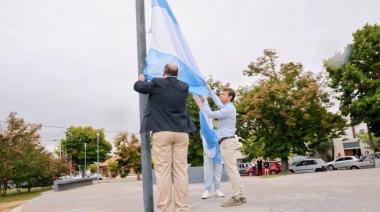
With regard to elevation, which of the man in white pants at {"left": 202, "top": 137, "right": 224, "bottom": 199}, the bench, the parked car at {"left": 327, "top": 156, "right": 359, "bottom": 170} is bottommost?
the parked car at {"left": 327, "top": 156, "right": 359, "bottom": 170}

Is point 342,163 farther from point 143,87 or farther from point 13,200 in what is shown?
point 143,87

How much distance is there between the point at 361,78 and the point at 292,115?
21.8ft

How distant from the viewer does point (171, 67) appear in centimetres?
447

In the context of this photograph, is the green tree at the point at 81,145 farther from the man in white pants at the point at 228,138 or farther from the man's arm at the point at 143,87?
the man's arm at the point at 143,87

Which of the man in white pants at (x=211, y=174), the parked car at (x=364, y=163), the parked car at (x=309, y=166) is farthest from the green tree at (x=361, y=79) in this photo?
the man in white pants at (x=211, y=174)

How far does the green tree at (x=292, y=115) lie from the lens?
28.7 metres

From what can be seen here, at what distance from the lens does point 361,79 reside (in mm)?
27656

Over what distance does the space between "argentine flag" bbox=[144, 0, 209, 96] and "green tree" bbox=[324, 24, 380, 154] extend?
1001 inches

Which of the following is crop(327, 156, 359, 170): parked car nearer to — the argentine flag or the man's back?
the argentine flag

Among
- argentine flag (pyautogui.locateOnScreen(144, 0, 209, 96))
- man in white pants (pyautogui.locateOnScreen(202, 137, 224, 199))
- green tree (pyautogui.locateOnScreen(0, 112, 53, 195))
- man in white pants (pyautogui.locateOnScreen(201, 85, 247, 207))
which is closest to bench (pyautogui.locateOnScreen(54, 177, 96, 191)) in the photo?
green tree (pyautogui.locateOnScreen(0, 112, 53, 195))

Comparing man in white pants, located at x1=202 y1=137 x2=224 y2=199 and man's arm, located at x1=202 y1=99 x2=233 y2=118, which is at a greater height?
man's arm, located at x1=202 y1=99 x2=233 y2=118

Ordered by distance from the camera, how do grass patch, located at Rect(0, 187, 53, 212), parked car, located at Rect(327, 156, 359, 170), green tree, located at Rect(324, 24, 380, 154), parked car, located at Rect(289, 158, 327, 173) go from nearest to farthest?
grass patch, located at Rect(0, 187, 53, 212) → green tree, located at Rect(324, 24, 380, 154) → parked car, located at Rect(289, 158, 327, 173) → parked car, located at Rect(327, 156, 359, 170)

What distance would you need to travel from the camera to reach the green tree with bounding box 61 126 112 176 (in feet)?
238

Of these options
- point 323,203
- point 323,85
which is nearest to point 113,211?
point 323,203
